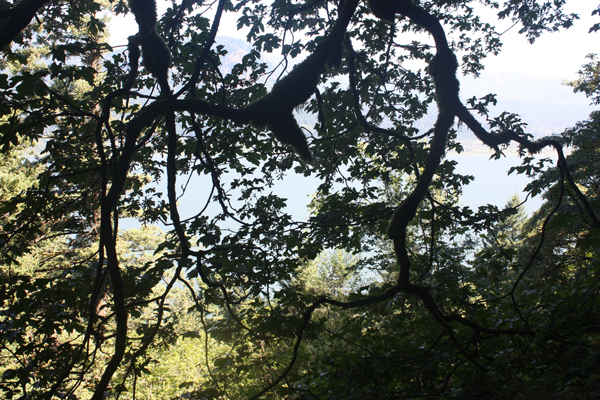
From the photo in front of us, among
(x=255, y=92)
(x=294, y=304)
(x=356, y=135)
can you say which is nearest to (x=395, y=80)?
(x=356, y=135)

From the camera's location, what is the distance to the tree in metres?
2.05

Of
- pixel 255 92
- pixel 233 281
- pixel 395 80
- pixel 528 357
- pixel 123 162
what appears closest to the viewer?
pixel 123 162

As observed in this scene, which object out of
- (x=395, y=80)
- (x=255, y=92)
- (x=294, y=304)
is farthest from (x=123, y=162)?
(x=395, y=80)

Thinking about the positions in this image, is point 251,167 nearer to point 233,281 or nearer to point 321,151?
point 321,151

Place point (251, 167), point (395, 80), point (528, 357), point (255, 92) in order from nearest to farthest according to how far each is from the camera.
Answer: point (528, 357) → point (255, 92) → point (251, 167) → point (395, 80)

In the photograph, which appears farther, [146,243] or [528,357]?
[146,243]

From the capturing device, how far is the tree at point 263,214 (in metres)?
2.05

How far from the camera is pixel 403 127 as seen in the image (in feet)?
14.4

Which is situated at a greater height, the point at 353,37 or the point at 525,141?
the point at 353,37

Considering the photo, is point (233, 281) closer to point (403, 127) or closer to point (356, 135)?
point (356, 135)

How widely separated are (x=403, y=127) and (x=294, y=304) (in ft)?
9.74

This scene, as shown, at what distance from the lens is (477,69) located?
4934 millimetres

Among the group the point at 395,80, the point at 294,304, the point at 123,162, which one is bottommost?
the point at 294,304

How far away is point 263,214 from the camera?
3.64 metres
